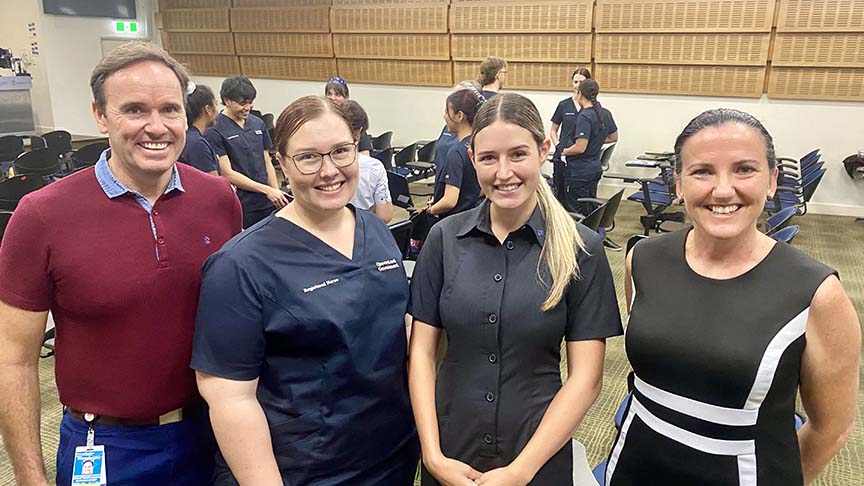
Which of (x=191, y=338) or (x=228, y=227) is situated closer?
(x=191, y=338)

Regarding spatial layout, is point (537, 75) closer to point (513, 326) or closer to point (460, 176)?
point (460, 176)

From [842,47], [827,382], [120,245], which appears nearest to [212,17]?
[842,47]

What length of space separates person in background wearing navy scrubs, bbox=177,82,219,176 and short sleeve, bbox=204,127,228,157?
41 millimetres

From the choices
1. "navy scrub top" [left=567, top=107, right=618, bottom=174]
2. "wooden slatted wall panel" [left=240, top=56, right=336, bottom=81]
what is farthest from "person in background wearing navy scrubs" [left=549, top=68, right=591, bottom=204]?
"wooden slatted wall panel" [left=240, top=56, right=336, bottom=81]

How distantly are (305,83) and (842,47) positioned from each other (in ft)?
25.9

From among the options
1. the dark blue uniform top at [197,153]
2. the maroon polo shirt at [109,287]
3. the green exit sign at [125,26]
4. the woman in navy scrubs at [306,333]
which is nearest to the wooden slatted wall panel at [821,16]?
the dark blue uniform top at [197,153]

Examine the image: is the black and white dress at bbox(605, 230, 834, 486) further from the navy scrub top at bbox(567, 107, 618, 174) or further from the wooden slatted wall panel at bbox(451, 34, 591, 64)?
the wooden slatted wall panel at bbox(451, 34, 591, 64)

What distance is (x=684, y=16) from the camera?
24.6ft

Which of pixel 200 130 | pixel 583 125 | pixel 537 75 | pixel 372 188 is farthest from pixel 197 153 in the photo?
pixel 537 75

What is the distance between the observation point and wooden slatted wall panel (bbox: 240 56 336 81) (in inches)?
390

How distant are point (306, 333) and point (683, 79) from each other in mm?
7761

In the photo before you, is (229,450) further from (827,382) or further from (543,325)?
(827,382)

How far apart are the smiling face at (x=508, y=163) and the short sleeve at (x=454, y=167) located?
6.79 feet

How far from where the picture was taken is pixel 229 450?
126 centimetres
